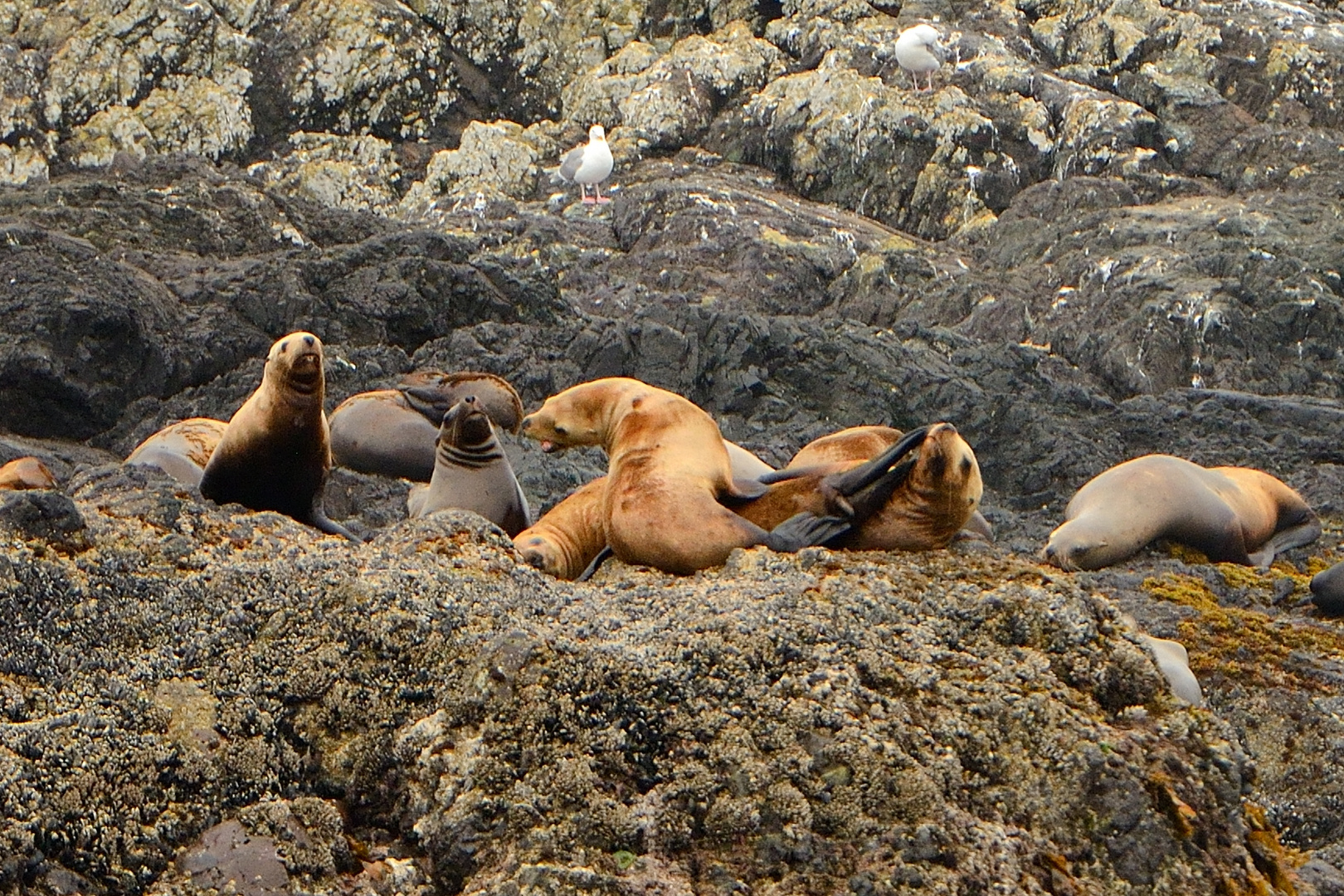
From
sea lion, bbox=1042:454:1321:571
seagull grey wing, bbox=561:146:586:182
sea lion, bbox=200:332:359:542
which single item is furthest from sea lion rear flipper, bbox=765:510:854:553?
seagull grey wing, bbox=561:146:586:182

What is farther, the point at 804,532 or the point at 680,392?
the point at 680,392

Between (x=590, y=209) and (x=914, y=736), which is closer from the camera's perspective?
(x=914, y=736)

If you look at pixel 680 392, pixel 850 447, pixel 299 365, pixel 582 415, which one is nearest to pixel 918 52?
pixel 680 392

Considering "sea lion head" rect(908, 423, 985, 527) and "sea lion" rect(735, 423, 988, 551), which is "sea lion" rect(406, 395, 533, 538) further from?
"sea lion head" rect(908, 423, 985, 527)

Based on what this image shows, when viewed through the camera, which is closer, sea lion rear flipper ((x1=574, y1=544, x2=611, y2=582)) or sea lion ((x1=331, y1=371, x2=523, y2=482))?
sea lion rear flipper ((x1=574, y1=544, x2=611, y2=582))

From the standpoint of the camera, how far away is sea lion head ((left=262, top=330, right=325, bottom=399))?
6.88m

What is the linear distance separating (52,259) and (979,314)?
8463 millimetres

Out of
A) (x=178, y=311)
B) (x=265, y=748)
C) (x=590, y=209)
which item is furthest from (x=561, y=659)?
(x=590, y=209)

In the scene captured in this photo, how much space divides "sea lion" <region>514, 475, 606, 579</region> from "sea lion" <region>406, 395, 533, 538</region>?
2.36 ft

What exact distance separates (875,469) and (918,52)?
49.8ft

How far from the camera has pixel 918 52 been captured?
19750mm

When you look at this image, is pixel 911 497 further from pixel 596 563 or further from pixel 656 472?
pixel 596 563

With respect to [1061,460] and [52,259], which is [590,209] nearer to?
[52,259]

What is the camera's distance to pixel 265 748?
3344 mm
